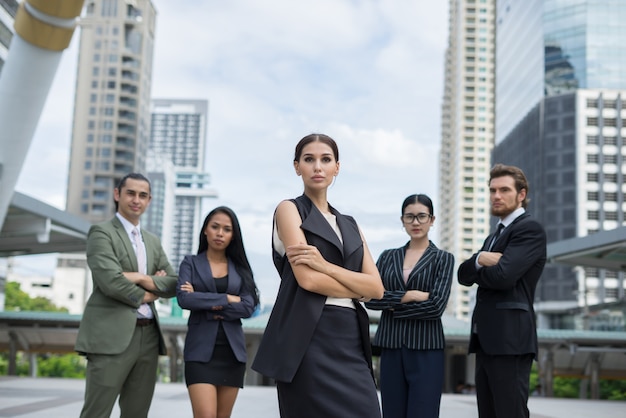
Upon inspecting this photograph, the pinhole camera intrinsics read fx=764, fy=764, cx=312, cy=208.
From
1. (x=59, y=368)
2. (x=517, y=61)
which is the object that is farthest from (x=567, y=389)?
(x=517, y=61)

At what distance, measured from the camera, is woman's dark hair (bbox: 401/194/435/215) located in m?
4.81

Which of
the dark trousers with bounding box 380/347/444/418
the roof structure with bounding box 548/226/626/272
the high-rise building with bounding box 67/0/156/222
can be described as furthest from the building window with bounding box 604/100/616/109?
the dark trousers with bounding box 380/347/444/418

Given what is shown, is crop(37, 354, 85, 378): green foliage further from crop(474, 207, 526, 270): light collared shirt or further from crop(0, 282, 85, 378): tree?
crop(474, 207, 526, 270): light collared shirt

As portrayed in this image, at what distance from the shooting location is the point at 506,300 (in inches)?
168

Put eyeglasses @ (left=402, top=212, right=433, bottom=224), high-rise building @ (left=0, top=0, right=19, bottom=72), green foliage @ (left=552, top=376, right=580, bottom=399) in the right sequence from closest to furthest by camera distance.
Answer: eyeglasses @ (left=402, top=212, right=433, bottom=224)
high-rise building @ (left=0, top=0, right=19, bottom=72)
green foliage @ (left=552, top=376, right=580, bottom=399)

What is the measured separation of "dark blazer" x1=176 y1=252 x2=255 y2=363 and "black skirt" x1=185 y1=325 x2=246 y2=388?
0.13 ft

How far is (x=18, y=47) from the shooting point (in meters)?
5.81

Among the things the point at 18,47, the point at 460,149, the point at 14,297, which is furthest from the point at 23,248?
the point at 460,149

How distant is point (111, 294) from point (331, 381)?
214 centimetres

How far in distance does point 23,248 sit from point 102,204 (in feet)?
280

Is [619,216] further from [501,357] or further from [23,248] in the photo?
[501,357]

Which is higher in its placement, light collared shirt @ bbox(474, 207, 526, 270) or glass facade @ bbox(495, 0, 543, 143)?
glass facade @ bbox(495, 0, 543, 143)

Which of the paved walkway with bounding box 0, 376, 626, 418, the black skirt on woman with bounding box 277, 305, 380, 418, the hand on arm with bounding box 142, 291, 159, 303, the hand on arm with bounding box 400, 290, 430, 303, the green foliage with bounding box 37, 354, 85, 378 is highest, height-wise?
the hand on arm with bounding box 400, 290, 430, 303

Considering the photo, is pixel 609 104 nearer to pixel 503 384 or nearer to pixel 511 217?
pixel 511 217
